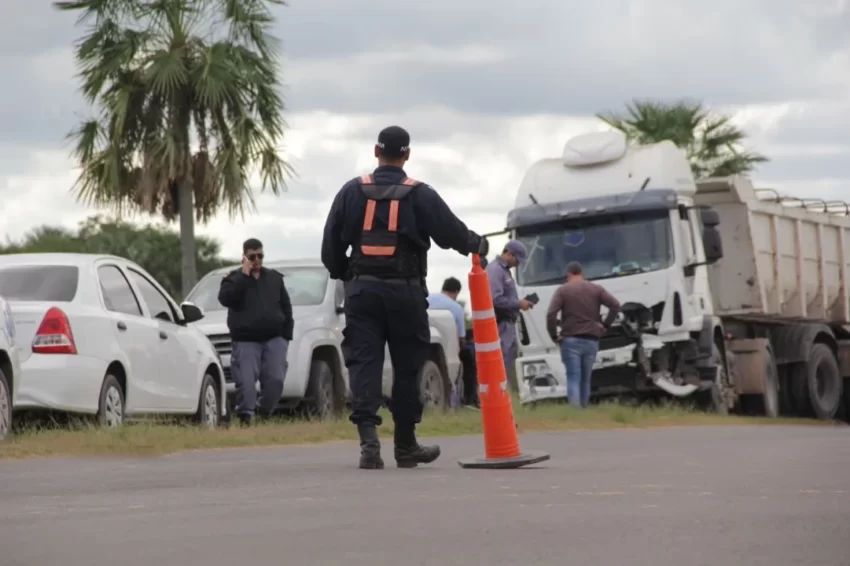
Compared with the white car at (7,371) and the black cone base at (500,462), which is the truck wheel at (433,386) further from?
the black cone base at (500,462)

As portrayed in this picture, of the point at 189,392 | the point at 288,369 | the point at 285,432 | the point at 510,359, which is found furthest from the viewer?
the point at 510,359

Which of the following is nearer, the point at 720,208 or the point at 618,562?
the point at 618,562

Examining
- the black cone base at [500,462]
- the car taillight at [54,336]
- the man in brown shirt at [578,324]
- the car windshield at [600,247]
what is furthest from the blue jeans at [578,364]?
the black cone base at [500,462]

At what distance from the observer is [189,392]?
53.2ft

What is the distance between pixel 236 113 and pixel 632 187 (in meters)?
10.9

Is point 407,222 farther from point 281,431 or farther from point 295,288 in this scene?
point 295,288

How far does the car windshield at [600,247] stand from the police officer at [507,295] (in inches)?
94.6

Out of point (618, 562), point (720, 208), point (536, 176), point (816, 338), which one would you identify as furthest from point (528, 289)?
point (618, 562)

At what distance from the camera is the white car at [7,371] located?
13.0m

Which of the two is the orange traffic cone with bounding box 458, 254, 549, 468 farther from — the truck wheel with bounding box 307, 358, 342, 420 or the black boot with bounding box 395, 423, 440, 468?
the truck wheel with bounding box 307, 358, 342, 420

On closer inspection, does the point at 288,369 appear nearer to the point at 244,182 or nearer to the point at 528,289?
the point at 528,289

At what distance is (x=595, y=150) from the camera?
75.9ft

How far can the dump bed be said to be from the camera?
24438 millimetres

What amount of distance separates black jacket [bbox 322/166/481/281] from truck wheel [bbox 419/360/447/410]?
927 centimetres
